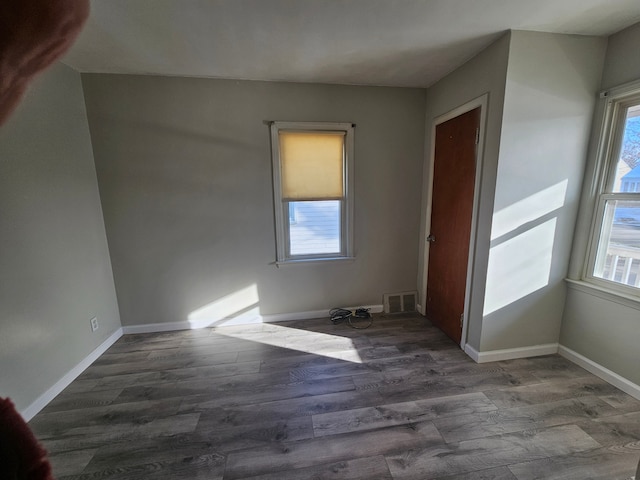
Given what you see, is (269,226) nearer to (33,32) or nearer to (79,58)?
(79,58)

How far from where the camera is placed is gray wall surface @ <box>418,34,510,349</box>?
1845 millimetres

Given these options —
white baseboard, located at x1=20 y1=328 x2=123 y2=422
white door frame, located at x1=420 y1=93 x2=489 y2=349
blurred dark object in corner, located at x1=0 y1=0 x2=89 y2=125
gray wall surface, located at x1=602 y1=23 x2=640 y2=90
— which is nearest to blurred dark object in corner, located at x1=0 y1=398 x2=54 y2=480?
blurred dark object in corner, located at x1=0 y1=0 x2=89 y2=125

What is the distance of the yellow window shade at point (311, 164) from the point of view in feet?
8.54

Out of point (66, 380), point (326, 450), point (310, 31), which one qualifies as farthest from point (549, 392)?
point (66, 380)

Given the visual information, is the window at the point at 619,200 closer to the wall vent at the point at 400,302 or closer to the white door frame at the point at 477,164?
the white door frame at the point at 477,164

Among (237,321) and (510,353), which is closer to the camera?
(510,353)

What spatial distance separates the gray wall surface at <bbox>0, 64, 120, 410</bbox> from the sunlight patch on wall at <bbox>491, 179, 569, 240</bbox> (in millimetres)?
3339

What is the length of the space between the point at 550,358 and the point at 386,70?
2915 millimetres

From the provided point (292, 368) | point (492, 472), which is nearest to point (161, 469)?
point (292, 368)

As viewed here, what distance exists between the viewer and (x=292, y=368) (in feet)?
6.85

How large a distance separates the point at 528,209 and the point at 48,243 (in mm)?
3632

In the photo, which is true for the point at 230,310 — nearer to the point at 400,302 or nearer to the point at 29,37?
the point at 400,302

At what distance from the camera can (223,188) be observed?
8.36 ft

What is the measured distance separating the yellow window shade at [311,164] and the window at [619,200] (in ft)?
6.86
